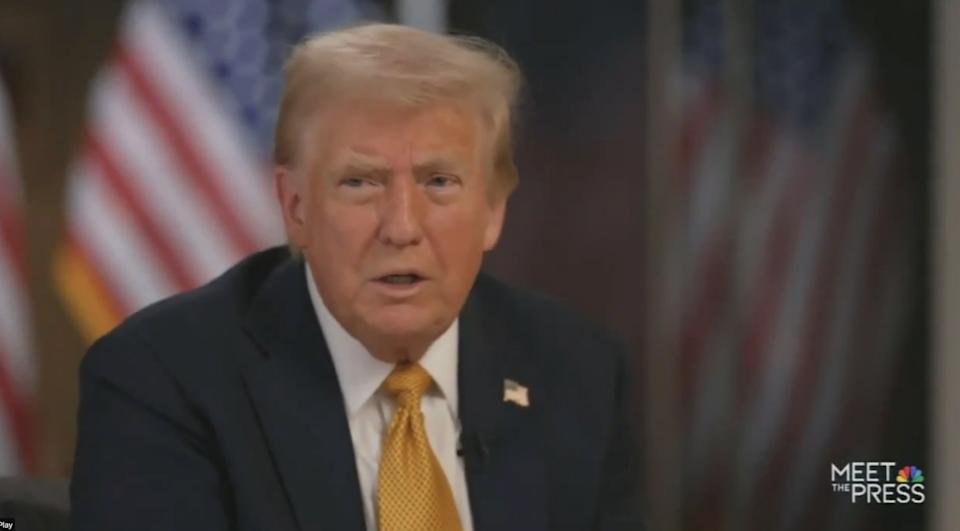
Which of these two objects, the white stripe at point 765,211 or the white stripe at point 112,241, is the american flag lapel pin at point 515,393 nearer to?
the white stripe at point 112,241

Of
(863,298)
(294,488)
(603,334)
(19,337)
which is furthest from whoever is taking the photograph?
(863,298)

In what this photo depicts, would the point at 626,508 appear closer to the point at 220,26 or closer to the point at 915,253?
the point at 220,26

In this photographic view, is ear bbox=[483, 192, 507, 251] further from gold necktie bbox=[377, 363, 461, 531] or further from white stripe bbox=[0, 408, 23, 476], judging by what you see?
white stripe bbox=[0, 408, 23, 476]

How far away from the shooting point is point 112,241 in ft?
9.64

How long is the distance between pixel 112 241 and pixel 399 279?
62.7 inches

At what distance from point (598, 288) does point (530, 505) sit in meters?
1.68

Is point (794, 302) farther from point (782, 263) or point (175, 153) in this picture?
point (175, 153)

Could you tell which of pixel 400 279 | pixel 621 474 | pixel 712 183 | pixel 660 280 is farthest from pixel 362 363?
pixel 712 183

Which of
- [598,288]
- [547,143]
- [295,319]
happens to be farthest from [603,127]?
[295,319]

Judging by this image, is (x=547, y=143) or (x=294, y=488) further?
(x=547, y=143)

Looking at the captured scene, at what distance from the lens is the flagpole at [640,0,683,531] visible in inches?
127

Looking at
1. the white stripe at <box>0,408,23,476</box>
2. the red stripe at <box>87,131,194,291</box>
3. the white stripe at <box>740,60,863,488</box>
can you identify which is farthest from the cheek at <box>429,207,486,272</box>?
the white stripe at <box>740,60,863,488</box>

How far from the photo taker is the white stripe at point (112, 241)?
2.91 m

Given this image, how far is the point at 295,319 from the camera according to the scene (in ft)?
5.30
